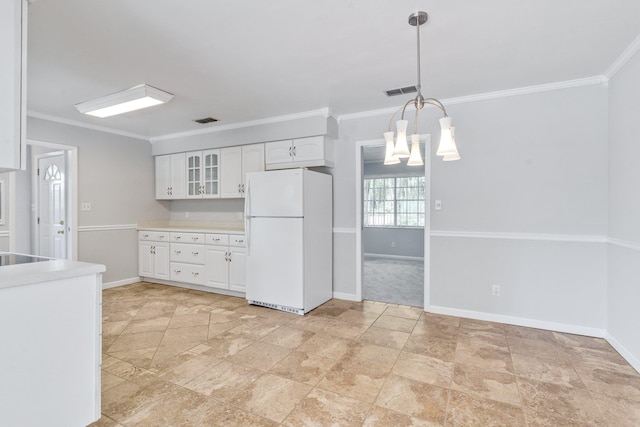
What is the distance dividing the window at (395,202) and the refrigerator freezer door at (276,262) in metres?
4.61

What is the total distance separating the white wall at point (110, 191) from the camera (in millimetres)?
4375

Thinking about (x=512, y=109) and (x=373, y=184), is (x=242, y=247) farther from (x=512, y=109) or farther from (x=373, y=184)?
(x=373, y=184)

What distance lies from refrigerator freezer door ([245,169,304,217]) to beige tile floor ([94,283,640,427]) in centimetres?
116

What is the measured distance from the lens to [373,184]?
7.91m

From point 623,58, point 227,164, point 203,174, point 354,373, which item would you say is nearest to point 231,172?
point 227,164

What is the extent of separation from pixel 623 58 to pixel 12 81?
12.9 feet

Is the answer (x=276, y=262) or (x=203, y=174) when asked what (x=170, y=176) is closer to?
(x=203, y=174)

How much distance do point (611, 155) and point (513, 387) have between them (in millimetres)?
2192

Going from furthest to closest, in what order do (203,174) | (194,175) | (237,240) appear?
(194,175) → (203,174) → (237,240)

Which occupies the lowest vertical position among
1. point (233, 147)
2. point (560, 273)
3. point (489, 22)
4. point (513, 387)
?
point (513, 387)

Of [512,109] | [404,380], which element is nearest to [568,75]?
[512,109]

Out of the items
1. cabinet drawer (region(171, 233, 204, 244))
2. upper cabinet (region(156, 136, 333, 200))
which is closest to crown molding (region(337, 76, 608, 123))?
upper cabinet (region(156, 136, 333, 200))

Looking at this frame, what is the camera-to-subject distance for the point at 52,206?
4641mm

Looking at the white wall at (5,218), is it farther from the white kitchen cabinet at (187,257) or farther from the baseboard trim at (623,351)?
the baseboard trim at (623,351)
